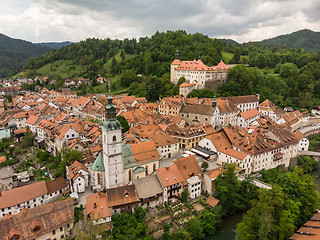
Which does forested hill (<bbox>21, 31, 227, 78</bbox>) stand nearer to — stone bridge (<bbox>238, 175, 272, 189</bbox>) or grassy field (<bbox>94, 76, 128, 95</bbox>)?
grassy field (<bbox>94, 76, 128, 95</bbox>)

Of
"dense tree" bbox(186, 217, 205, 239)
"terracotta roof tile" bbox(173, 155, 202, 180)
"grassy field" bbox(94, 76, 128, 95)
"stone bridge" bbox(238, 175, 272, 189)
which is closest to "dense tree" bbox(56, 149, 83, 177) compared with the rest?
"terracotta roof tile" bbox(173, 155, 202, 180)

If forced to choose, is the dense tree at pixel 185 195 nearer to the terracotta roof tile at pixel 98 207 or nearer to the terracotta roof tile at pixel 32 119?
the terracotta roof tile at pixel 98 207

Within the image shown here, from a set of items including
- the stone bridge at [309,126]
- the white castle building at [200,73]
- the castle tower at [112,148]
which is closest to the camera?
the castle tower at [112,148]

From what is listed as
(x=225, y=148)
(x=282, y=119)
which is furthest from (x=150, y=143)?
(x=282, y=119)

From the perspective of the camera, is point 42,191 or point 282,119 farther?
point 282,119

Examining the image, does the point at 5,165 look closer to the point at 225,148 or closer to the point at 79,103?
the point at 79,103

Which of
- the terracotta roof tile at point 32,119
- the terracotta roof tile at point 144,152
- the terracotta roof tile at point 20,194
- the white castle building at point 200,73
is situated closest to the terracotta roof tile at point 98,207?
the terracotta roof tile at point 20,194

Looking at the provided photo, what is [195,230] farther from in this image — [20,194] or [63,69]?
[63,69]

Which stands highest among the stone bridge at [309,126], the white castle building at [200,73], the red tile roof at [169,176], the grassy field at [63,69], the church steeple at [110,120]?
the grassy field at [63,69]
